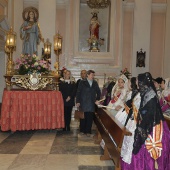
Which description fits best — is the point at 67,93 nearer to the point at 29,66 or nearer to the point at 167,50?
the point at 29,66

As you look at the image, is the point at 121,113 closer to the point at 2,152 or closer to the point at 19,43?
the point at 2,152

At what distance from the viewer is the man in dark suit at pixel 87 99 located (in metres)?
6.15

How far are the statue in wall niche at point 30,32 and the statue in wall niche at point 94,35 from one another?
2.69 m

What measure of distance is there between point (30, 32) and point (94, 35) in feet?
10.4

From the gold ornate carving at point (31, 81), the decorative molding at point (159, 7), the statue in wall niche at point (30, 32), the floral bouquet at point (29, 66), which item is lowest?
the gold ornate carving at point (31, 81)

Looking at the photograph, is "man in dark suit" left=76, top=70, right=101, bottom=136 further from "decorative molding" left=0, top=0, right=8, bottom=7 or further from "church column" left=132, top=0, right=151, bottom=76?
"decorative molding" left=0, top=0, right=8, bottom=7

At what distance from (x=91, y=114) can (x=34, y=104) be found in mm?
1348

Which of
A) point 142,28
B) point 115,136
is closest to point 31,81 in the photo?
point 115,136

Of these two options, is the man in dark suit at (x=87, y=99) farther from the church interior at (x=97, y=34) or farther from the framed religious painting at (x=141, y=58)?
the framed religious painting at (x=141, y=58)

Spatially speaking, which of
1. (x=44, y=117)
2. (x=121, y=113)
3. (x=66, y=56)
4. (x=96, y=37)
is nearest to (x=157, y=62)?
(x=96, y=37)

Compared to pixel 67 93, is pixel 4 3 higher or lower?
higher

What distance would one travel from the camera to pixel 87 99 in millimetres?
6184

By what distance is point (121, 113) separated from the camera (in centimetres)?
418

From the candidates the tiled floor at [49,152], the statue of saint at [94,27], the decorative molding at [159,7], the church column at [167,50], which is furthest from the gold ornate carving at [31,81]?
the decorative molding at [159,7]
